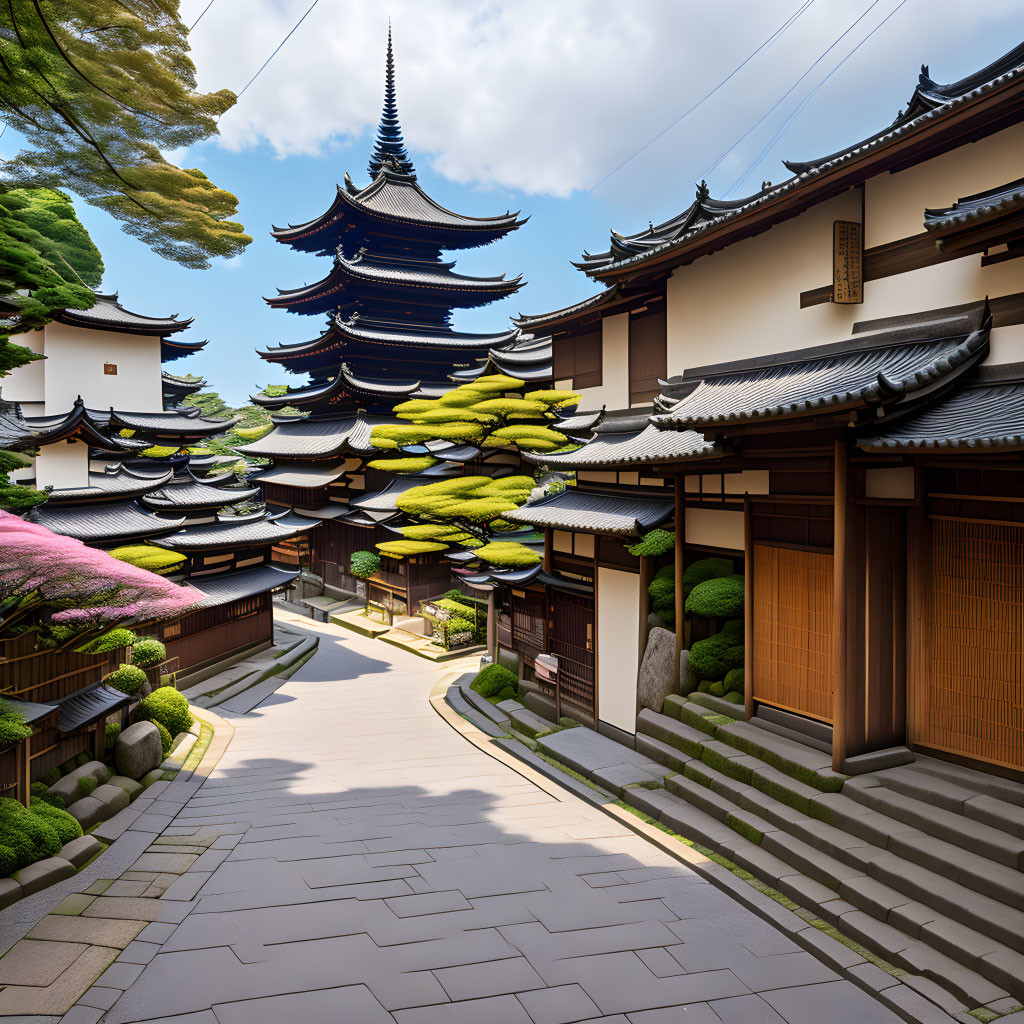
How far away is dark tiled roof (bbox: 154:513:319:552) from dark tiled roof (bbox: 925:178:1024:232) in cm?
1822

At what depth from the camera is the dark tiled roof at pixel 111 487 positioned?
16.9 meters

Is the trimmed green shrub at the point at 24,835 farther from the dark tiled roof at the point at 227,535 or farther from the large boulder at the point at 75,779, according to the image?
the dark tiled roof at the point at 227,535

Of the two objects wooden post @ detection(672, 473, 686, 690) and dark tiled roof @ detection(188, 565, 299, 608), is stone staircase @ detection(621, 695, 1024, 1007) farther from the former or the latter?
dark tiled roof @ detection(188, 565, 299, 608)

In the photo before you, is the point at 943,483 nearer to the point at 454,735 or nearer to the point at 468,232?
the point at 454,735

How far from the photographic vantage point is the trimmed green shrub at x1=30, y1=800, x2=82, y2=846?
9.05 m

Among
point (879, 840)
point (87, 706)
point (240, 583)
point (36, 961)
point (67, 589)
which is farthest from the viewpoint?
point (240, 583)

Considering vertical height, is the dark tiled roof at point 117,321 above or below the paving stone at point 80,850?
above

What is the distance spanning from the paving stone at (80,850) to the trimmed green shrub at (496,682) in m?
9.06

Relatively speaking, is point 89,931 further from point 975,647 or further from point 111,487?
point 111,487

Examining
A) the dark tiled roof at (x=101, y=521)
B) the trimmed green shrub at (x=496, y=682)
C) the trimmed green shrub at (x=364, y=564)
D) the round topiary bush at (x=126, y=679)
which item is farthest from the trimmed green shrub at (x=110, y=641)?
the trimmed green shrub at (x=364, y=564)

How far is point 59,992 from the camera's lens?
6.27 metres

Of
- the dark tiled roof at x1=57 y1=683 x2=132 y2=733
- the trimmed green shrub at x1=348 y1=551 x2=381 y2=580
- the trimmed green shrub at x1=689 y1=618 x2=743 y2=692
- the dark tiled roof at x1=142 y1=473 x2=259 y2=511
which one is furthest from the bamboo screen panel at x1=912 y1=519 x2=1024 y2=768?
the trimmed green shrub at x1=348 y1=551 x2=381 y2=580

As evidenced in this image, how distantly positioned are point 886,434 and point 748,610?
12.3 feet

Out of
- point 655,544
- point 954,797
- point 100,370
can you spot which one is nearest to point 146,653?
point 655,544
